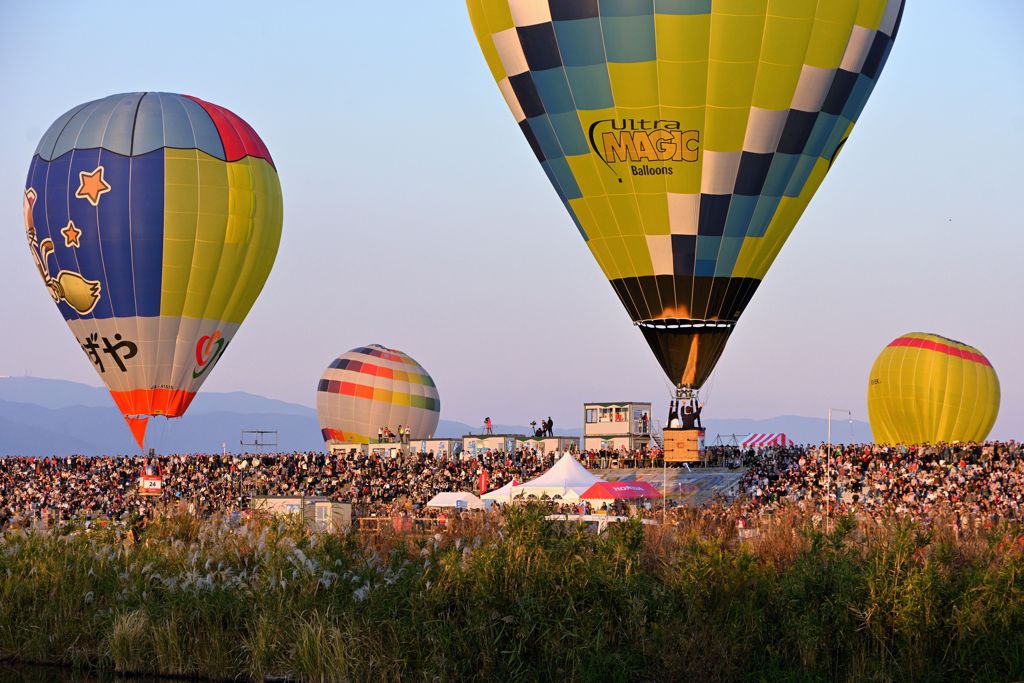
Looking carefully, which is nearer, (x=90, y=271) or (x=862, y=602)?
(x=862, y=602)

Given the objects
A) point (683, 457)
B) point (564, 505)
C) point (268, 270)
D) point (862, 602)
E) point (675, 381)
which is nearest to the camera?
point (862, 602)

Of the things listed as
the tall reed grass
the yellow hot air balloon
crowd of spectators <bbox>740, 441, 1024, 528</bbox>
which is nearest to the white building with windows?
crowd of spectators <bbox>740, 441, 1024, 528</bbox>

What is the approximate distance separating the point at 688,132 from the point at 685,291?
3.96 meters

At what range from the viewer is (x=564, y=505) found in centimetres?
3359

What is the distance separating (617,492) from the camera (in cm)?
3369

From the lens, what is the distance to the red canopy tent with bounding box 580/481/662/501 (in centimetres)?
3331

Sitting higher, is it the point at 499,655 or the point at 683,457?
the point at 683,457

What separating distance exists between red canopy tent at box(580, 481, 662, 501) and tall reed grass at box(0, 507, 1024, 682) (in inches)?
440

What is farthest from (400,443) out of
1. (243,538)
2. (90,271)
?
(243,538)

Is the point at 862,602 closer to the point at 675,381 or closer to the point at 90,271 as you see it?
the point at 675,381

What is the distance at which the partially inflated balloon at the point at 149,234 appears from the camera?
44000mm

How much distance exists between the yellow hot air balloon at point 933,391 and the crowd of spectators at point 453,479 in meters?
19.8

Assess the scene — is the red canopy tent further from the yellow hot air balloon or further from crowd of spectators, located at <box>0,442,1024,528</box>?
the yellow hot air balloon

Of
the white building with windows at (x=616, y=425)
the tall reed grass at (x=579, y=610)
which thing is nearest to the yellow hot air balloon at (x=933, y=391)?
the white building with windows at (x=616, y=425)
